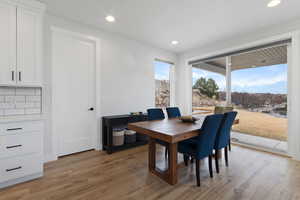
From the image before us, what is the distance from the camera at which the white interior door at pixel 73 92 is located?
2.72m

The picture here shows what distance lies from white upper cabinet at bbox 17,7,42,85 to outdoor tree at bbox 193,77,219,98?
4.16 metres

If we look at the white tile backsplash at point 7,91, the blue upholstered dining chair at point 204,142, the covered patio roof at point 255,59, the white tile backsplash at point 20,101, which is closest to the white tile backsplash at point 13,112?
the white tile backsplash at point 20,101

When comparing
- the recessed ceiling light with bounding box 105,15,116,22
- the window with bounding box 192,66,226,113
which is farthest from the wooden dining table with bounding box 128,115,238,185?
the window with bounding box 192,66,226,113

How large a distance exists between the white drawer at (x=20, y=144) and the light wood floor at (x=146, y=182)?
1.44 ft

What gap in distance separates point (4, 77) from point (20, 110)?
1.86 ft

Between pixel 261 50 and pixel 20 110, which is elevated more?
pixel 261 50

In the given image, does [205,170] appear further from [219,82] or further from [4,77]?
[4,77]

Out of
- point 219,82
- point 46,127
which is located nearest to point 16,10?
point 46,127

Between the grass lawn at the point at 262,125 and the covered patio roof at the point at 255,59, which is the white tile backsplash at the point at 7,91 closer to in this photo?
the covered patio roof at the point at 255,59

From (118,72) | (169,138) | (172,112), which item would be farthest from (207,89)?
(169,138)

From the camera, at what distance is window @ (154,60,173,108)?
178 inches

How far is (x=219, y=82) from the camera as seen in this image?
13.3ft

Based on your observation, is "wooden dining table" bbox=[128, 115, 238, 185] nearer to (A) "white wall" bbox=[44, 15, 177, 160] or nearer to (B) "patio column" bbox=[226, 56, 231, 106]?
(A) "white wall" bbox=[44, 15, 177, 160]

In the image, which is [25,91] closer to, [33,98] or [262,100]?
[33,98]
